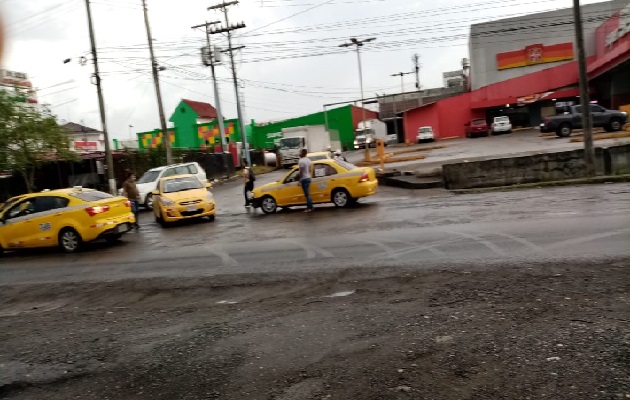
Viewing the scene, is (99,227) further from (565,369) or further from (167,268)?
(565,369)

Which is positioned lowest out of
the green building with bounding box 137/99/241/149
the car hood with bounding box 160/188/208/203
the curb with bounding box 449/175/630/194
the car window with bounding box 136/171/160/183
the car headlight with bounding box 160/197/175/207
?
the curb with bounding box 449/175/630/194

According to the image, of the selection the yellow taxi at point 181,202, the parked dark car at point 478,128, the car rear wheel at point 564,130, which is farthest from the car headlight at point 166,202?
the parked dark car at point 478,128

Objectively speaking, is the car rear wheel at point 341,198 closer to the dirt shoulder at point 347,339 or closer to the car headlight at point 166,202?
the car headlight at point 166,202

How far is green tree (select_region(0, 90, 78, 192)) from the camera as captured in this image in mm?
21141

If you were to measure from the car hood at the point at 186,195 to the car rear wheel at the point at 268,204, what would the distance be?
1.83 meters

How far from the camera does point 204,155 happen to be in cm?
3803

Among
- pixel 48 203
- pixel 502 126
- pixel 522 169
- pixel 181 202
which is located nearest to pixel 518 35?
pixel 502 126

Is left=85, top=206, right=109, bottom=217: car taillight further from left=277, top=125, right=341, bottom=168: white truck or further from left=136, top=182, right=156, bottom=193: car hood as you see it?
left=277, top=125, right=341, bottom=168: white truck

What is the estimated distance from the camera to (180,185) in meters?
17.2

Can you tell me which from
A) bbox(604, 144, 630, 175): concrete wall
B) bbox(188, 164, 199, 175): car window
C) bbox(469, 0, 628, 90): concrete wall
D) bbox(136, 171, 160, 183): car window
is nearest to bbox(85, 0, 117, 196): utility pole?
bbox(136, 171, 160, 183): car window

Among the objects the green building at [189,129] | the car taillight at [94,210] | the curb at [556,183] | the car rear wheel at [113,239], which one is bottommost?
the curb at [556,183]

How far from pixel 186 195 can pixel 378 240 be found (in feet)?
27.1

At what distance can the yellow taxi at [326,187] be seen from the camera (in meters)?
15.8

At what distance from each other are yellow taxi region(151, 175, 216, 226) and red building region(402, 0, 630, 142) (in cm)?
4148
